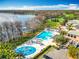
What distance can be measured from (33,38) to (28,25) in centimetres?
176

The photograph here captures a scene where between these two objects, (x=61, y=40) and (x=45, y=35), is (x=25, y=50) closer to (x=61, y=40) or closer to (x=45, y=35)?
(x=61, y=40)

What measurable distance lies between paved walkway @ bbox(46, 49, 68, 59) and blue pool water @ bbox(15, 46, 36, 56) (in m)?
1.02

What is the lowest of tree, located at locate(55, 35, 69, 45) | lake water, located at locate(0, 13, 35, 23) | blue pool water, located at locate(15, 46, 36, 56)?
blue pool water, located at locate(15, 46, 36, 56)

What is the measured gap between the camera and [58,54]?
9.30 meters

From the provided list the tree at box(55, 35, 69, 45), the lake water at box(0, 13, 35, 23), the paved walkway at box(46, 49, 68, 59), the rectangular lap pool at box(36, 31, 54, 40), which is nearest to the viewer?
the paved walkway at box(46, 49, 68, 59)

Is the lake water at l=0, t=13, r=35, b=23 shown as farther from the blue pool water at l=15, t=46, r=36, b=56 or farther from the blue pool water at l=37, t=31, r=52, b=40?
the blue pool water at l=15, t=46, r=36, b=56

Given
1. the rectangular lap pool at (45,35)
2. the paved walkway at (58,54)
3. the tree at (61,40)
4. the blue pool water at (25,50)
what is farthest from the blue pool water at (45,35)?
the paved walkway at (58,54)

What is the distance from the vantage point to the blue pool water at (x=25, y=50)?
31.6 ft

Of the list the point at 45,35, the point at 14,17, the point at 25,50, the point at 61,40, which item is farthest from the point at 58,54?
the point at 14,17

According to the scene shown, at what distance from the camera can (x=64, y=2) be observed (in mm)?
14852

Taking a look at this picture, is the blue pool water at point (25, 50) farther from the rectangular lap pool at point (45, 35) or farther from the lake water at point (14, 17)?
the lake water at point (14, 17)

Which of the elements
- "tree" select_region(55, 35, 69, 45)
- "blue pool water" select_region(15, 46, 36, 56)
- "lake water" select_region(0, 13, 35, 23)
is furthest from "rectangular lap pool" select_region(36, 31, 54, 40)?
"lake water" select_region(0, 13, 35, 23)

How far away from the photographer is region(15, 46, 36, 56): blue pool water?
9.64m

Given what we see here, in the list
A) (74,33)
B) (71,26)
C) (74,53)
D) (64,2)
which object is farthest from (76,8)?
(74,53)
